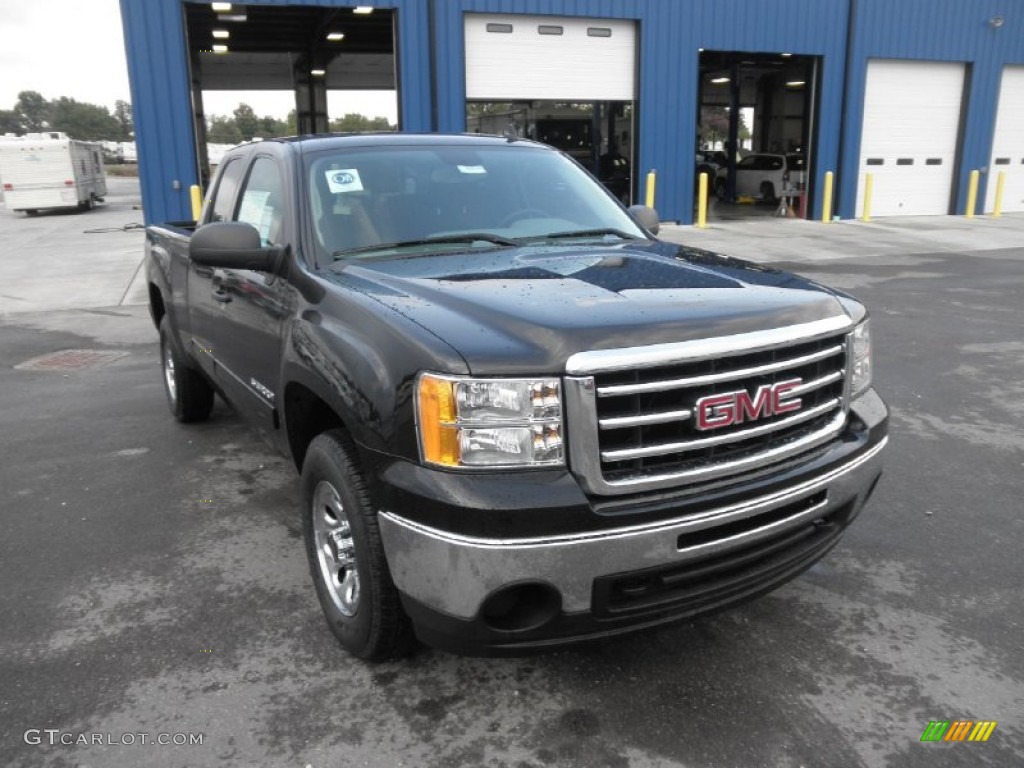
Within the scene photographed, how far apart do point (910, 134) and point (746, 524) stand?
22.3 metres

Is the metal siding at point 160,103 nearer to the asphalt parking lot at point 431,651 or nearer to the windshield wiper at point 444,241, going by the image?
the asphalt parking lot at point 431,651

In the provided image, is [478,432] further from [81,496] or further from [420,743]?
[81,496]

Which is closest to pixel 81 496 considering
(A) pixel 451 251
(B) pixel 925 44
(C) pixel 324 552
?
(C) pixel 324 552

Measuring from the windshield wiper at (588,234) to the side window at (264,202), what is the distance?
1156 mm

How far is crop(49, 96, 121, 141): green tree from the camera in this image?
117 meters

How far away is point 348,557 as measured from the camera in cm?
297

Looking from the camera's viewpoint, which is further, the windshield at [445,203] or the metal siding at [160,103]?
the metal siding at [160,103]

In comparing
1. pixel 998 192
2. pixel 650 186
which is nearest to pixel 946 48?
pixel 998 192

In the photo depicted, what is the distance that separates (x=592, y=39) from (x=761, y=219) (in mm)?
6904

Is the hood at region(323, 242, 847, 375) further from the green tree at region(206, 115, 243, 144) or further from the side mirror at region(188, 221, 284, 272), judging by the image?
the green tree at region(206, 115, 243, 144)

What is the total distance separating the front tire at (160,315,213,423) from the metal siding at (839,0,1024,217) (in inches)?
738

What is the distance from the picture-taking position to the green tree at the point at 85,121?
117 m

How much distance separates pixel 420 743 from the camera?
2.56 metres

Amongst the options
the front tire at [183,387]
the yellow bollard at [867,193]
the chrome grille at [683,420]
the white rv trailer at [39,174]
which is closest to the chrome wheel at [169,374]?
the front tire at [183,387]
